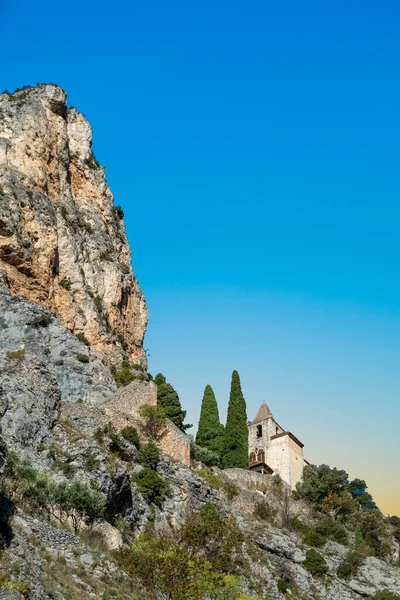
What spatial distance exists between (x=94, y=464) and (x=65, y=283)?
24782 mm

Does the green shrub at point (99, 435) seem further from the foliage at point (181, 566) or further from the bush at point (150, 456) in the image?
the foliage at point (181, 566)

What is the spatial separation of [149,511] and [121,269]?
3190cm

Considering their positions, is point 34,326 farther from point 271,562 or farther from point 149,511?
point 271,562

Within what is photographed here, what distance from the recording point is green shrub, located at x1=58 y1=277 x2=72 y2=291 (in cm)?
5503

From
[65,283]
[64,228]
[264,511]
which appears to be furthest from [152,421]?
[64,228]

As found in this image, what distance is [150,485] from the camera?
37.1 meters

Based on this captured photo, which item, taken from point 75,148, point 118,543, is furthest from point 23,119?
point 118,543

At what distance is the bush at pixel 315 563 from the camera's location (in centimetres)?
4056

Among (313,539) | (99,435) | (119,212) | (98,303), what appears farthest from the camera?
(119,212)

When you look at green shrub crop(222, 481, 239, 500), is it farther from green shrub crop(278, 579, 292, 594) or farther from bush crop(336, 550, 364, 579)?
green shrub crop(278, 579, 292, 594)

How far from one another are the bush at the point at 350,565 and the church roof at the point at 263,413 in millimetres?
29443

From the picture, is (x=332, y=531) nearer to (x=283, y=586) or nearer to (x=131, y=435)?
(x=283, y=586)

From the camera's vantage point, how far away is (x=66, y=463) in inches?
1294

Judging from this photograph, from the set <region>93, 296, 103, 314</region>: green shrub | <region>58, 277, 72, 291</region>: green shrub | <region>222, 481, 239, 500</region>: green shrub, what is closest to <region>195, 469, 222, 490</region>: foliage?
<region>222, 481, 239, 500</region>: green shrub
